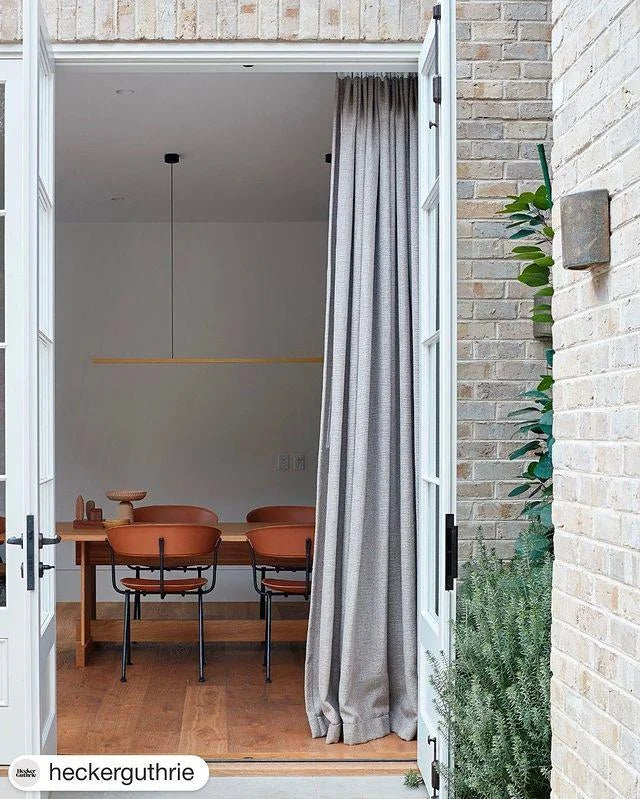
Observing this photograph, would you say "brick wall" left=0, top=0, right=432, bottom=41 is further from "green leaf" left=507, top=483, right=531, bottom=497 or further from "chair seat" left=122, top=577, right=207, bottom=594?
"chair seat" left=122, top=577, right=207, bottom=594

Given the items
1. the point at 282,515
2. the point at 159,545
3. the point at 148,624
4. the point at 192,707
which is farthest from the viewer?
the point at 282,515

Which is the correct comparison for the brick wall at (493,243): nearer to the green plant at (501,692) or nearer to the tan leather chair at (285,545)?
the green plant at (501,692)

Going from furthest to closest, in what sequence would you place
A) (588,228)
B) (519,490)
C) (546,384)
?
(519,490) → (546,384) → (588,228)

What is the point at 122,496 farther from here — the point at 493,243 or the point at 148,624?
the point at 493,243

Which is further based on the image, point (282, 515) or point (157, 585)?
point (282, 515)

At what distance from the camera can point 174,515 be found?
6145 mm

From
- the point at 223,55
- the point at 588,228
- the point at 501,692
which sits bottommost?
the point at 501,692

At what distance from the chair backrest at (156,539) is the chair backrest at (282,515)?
1070 mm

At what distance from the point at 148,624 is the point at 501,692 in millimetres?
3585

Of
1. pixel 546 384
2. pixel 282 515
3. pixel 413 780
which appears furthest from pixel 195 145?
pixel 413 780

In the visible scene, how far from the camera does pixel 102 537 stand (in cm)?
510

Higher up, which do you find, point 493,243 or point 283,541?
point 493,243

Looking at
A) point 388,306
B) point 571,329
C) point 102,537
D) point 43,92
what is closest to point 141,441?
point 102,537

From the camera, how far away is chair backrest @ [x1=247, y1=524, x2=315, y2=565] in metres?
4.94
